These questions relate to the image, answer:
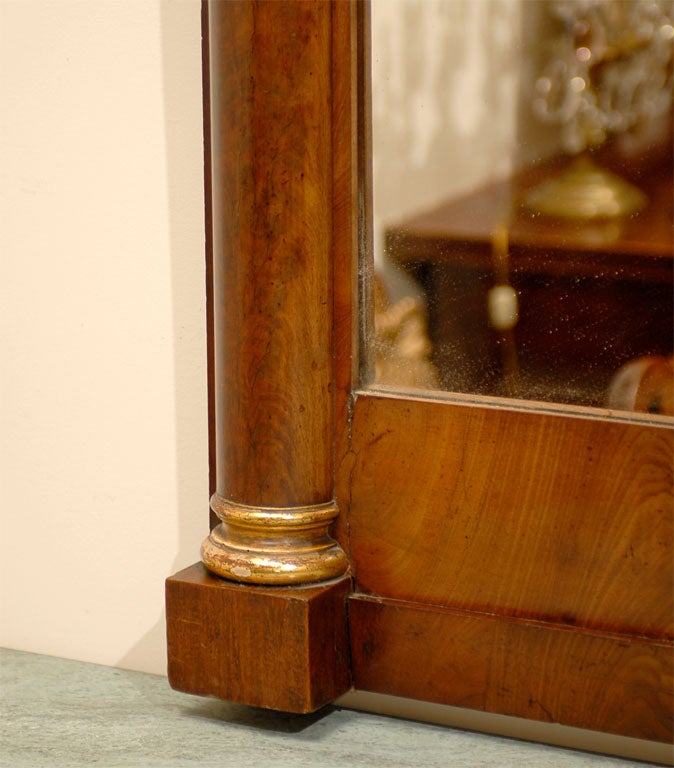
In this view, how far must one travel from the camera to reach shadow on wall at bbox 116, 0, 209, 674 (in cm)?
133

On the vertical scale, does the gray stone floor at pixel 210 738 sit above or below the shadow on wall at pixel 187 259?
below

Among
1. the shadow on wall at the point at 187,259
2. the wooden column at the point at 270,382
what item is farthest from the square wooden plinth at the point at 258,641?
the shadow on wall at the point at 187,259

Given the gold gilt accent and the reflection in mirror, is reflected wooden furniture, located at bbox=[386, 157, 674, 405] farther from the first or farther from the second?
the gold gilt accent

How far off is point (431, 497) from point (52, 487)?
0.49 metres

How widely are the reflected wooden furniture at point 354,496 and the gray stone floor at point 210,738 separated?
49 millimetres

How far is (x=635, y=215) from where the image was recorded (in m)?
1.13

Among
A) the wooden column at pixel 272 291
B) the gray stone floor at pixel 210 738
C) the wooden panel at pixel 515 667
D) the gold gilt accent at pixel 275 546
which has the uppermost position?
the wooden column at pixel 272 291

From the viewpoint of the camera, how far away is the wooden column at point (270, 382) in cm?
114

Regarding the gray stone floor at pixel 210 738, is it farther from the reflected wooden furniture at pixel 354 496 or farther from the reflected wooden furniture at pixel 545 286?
the reflected wooden furniture at pixel 545 286

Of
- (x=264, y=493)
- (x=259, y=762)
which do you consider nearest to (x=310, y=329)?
(x=264, y=493)

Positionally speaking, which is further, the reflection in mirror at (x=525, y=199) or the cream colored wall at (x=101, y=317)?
the cream colored wall at (x=101, y=317)

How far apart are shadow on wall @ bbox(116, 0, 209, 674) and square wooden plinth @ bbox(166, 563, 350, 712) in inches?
6.3

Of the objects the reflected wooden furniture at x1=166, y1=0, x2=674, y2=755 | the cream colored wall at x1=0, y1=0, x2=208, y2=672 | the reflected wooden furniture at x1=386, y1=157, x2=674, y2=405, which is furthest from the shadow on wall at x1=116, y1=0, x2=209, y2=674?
the reflected wooden furniture at x1=386, y1=157, x2=674, y2=405

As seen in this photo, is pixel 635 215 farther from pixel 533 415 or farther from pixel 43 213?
pixel 43 213
